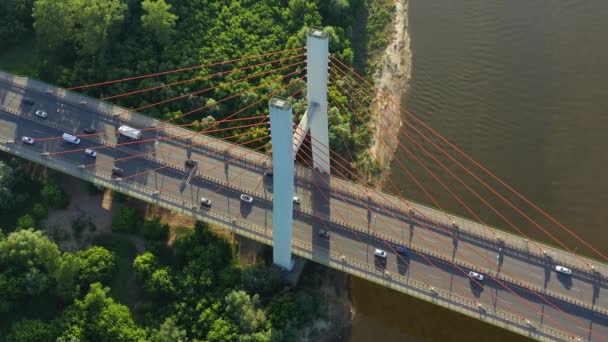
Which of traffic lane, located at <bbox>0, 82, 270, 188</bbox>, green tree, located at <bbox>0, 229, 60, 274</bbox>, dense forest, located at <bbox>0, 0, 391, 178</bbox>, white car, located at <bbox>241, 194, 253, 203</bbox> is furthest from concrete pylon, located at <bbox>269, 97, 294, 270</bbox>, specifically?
green tree, located at <bbox>0, 229, 60, 274</bbox>

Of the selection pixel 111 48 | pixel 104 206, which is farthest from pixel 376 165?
pixel 111 48

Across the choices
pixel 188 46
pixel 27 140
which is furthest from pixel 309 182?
pixel 27 140

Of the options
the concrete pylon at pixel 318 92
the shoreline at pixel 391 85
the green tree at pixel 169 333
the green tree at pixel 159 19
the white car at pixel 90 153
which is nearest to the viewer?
the concrete pylon at pixel 318 92

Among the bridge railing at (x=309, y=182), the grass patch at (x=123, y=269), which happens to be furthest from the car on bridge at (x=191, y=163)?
the grass patch at (x=123, y=269)

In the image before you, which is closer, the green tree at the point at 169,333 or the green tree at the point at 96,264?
the green tree at the point at 169,333

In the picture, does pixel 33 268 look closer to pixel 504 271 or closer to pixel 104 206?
pixel 104 206

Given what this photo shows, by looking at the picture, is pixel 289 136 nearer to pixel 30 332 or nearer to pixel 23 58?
pixel 30 332

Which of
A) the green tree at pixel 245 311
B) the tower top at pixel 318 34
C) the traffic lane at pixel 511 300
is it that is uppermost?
the tower top at pixel 318 34

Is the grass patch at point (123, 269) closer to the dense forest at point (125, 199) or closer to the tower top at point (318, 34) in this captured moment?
the dense forest at point (125, 199)

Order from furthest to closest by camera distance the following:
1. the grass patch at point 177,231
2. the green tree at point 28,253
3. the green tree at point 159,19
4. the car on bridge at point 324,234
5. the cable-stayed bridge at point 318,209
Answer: the green tree at point 159,19 < the grass patch at point 177,231 < the car on bridge at point 324,234 < the green tree at point 28,253 < the cable-stayed bridge at point 318,209
